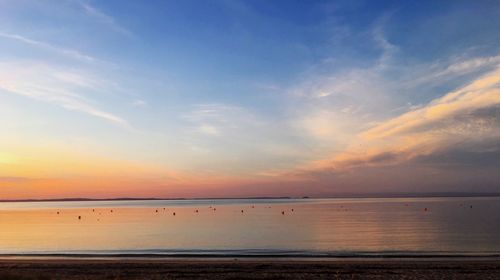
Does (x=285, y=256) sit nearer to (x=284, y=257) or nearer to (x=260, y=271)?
(x=284, y=257)

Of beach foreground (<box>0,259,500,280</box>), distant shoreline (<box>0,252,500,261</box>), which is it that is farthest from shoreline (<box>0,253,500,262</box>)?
beach foreground (<box>0,259,500,280</box>)

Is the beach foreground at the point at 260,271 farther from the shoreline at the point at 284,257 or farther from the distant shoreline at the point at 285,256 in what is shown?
the distant shoreline at the point at 285,256

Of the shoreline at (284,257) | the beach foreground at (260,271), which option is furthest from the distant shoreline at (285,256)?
the beach foreground at (260,271)

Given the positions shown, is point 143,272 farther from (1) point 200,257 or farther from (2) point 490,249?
(2) point 490,249

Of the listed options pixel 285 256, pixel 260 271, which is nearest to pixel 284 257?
pixel 285 256

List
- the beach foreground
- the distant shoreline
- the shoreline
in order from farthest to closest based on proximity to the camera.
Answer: the distant shoreline, the shoreline, the beach foreground

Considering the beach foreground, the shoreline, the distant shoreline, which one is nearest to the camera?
the beach foreground

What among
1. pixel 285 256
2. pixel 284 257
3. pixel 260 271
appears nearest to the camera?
pixel 260 271

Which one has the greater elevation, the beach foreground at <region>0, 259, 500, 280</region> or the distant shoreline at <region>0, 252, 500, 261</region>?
the beach foreground at <region>0, 259, 500, 280</region>

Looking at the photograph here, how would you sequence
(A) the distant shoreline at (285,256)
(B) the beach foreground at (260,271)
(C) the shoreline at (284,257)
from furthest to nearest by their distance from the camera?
(A) the distant shoreline at (285,256) → (C) the shoreline at (284,257) → (B) the beach foreground at (260,271)

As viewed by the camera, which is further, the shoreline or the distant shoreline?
the distant shoreline

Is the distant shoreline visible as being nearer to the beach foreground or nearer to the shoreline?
the shoreline

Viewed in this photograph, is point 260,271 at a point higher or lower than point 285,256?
higher

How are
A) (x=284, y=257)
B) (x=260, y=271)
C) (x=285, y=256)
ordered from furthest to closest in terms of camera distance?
1. (x=285, y=256)
2. (x=284, y=257)
3. (x=260, y=271)
